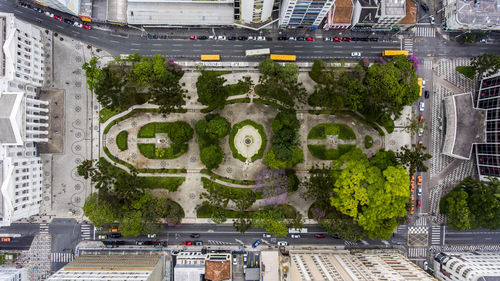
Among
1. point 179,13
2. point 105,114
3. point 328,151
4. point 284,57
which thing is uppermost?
point 179,13

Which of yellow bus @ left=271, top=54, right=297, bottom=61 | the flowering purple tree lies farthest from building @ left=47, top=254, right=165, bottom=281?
yellow bus @ left=271, top=54, right=297, bottom=61

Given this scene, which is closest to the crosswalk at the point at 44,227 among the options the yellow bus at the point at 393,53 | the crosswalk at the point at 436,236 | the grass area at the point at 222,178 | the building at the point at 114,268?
the building at the point at 114,268

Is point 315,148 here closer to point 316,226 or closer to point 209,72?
point 316,226

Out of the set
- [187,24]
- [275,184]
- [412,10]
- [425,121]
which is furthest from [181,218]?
[412,10]

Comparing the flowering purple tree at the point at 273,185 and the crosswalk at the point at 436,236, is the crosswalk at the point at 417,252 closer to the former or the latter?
the crosswalk at the point at 436,236

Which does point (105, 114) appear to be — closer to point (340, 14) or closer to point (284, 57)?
point (284, 57)

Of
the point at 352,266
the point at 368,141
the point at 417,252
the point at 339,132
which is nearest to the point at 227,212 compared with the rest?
the point at 352,266

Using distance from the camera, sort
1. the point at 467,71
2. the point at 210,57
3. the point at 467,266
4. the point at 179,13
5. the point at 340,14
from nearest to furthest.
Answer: the point at 467,266
the point at 340,14
the point at 179,13
the point at 210,57
the point at 467,71
